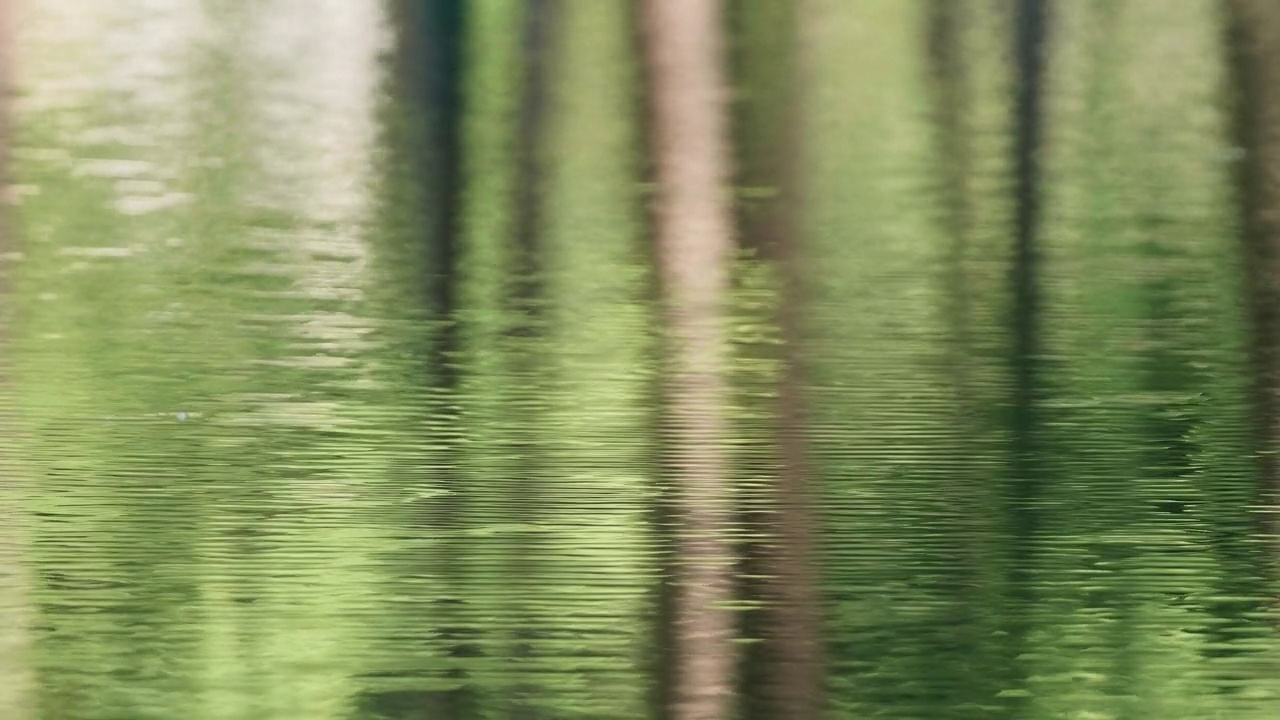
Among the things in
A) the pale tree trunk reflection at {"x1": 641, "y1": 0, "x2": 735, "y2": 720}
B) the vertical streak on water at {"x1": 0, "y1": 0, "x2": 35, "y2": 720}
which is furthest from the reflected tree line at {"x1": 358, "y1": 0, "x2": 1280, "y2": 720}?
the vertical streak on water at {"x1": 0, "y1": 0, "x2": 35, "y2": 720}

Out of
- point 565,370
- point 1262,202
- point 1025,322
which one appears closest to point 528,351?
point 565,370

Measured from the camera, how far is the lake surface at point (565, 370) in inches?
16.8

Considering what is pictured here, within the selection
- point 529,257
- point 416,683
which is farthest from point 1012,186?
point 416,683

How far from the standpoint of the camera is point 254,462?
444 millimetres

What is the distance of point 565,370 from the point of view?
1.50 feet

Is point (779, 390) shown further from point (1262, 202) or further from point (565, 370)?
point (1262, 202)

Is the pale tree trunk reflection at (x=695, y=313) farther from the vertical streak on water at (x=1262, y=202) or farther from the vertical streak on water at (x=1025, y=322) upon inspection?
→ the vertical streak on water at (x=1262, y=202)

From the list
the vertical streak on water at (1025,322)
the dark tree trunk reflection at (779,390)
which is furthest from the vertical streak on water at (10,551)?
the vertical streak on water at (1025,322)

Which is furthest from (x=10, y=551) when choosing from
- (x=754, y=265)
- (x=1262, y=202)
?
(x=1262, y=202)

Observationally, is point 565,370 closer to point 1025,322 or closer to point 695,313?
point 695,313

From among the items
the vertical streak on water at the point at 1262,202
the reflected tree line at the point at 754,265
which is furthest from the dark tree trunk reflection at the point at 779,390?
the vertical streak on water at the point at 1262,202

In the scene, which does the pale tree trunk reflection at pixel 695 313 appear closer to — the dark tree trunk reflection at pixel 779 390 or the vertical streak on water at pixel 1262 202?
the dark tree trunk reflection at pixel 779 390

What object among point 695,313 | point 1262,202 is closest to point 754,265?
point 695,313

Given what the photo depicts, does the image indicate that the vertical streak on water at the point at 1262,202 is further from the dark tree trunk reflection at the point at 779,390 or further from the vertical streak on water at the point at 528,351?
the vertical streak on water at the point at 528,351
